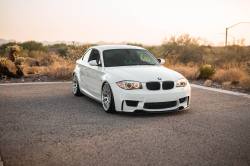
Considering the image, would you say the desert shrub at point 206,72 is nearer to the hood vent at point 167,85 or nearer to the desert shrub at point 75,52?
the hood vent at point 167,85

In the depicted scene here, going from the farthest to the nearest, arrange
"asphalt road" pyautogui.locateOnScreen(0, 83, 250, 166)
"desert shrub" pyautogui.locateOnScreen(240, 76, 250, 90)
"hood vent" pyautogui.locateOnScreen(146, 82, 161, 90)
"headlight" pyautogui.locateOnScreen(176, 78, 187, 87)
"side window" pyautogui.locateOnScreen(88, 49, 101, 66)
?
"desert shrub" pyautogui.locateOnScreen(240, 76, 250, 90) → "side window" pyautogui.locateOnScreen(88, 49, 101, 66) → "headlight" pyautogui.locateOnScreen(176, 78, 187, 87) → "hood vent" pyautogui.locateOnScreen(146, 82, 161, 90) → "asphalt road" pyautogui.locateOnScreen(0, 83, 250, 166)

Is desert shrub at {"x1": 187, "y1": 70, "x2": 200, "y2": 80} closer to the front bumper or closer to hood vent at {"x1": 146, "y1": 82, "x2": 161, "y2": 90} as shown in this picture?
the front bumper

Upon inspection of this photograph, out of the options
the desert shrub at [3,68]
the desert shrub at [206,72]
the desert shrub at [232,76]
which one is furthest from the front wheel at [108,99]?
the desert shrub at [3,68]

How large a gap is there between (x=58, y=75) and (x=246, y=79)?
28.2 feet

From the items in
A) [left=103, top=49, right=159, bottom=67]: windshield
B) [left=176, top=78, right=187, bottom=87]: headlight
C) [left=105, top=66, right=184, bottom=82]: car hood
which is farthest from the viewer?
[left=103, top=49, right=159, bottom=67]: windshield

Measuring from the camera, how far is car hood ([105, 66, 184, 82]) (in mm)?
6156

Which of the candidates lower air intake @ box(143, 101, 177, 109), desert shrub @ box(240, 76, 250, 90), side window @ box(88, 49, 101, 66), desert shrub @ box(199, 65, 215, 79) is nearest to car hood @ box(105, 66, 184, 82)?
lower air intake @ box(143, 101, 177, 109)

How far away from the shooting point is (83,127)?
17.9 ft

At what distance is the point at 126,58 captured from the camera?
7.49m

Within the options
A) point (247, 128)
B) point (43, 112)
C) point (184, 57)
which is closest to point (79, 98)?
point (43, 112)

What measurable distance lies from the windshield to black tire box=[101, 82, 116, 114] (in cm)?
77

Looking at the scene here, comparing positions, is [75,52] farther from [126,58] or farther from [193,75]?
[126,58]

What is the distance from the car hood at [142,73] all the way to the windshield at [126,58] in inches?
14.2

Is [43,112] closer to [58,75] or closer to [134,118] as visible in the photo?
[134,118]
